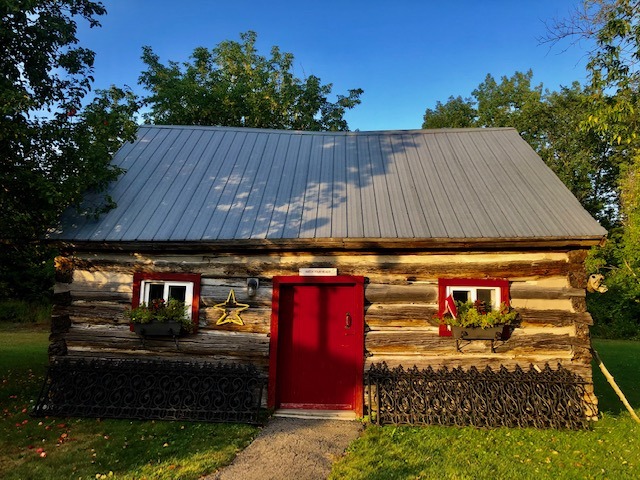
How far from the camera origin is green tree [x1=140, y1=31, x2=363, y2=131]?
2092cm

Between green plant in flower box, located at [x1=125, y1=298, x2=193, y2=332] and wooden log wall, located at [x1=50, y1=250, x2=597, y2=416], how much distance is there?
38 cm

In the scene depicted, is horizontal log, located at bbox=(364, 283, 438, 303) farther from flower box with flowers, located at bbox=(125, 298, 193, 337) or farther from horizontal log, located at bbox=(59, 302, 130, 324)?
horizontal log, located at bbox=(59, 302, 130, 324)

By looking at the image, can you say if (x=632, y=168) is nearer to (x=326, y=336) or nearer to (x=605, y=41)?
(x=605, y=41)

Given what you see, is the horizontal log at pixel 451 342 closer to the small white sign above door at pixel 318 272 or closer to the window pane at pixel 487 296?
the window pane at pixel 487 296

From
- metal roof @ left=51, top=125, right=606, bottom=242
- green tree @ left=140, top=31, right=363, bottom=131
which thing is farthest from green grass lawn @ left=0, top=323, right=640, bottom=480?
green tree @ left=140, top=31, right=363, bottom=131

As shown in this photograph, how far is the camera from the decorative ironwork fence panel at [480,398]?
266 inches

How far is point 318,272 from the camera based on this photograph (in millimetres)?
7523

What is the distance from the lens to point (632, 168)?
24875 millimetres

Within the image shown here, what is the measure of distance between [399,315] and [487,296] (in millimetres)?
1605

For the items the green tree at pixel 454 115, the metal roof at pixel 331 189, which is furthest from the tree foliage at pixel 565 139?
the metal roof at pixel 331 189

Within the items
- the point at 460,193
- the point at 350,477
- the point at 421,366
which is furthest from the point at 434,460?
the point at 460,193

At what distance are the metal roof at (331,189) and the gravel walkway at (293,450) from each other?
10.2ft

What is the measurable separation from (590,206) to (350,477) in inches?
1191

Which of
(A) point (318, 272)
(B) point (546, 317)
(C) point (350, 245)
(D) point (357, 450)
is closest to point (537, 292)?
(B) point (546, 317)
